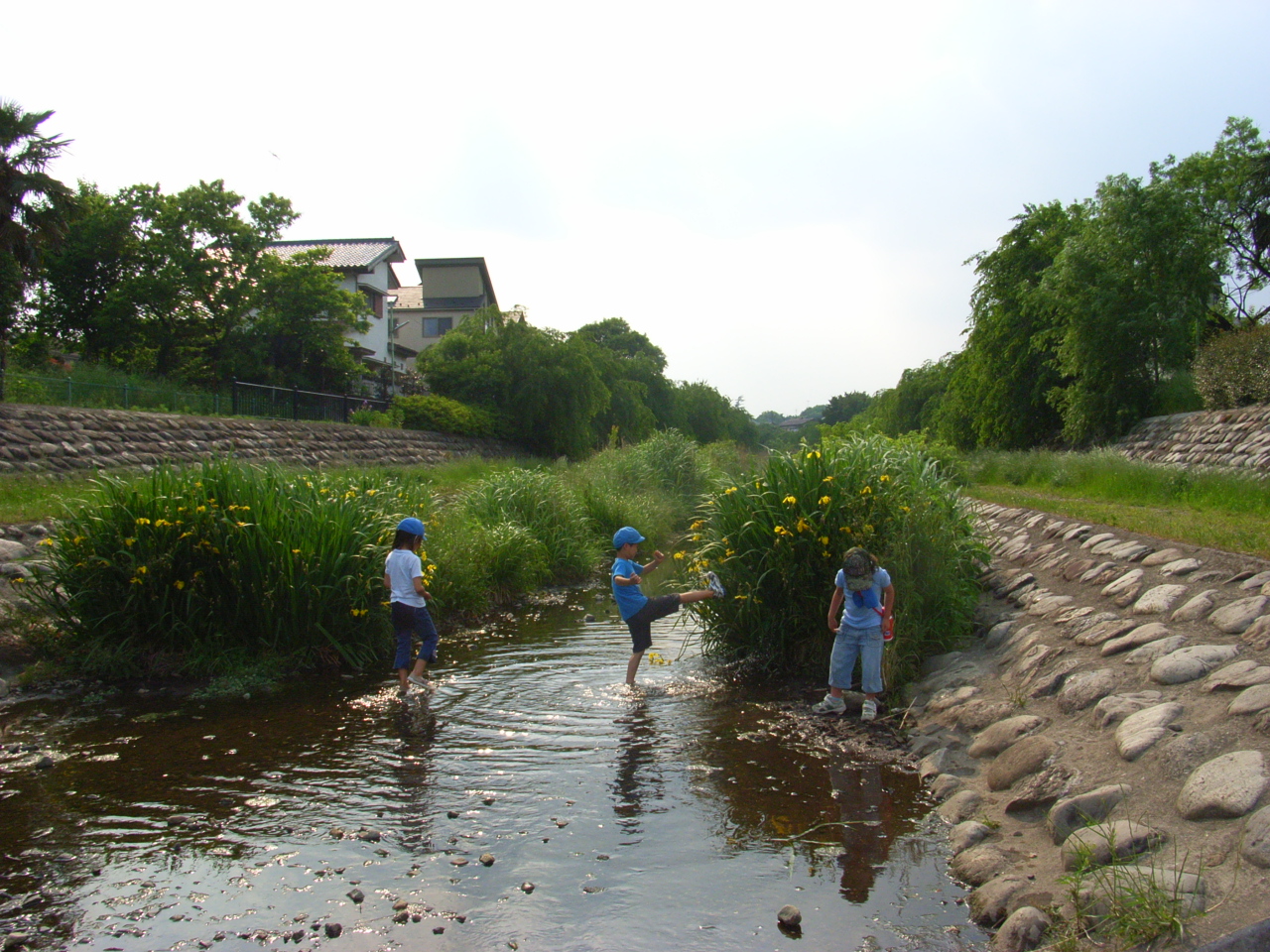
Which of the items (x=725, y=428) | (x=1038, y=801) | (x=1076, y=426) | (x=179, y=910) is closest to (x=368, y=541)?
(x=179, y=910)

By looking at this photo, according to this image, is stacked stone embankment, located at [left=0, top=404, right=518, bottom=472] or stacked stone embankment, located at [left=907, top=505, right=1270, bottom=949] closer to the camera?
stacked stone embankment, located at [left=907, top=505, right=1270, bottom=949]

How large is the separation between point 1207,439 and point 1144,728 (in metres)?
15.7

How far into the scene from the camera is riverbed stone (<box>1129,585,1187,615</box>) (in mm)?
7004

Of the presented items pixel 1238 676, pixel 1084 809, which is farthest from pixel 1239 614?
pixel 1084 809

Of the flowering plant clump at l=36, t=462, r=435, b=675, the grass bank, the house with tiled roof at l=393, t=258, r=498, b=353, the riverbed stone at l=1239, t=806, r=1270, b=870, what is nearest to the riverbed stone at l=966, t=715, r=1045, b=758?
the riverbed stone at l=1239, t=806, r=1270, b=870

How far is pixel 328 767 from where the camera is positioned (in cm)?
642

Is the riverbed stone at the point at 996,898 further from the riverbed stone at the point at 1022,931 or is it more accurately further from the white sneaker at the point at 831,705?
the white sneaker at the point at 831,705

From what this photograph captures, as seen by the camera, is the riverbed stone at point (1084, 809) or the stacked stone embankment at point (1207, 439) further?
the stacked stone embankment at point (1207, 439)

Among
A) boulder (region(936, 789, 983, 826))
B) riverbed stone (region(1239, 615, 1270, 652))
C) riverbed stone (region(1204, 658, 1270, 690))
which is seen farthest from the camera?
riverbed stone (region(1239, 615, 1270, 652))

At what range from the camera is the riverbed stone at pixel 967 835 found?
4.96m

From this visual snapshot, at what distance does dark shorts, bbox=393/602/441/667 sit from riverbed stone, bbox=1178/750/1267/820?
623 cm

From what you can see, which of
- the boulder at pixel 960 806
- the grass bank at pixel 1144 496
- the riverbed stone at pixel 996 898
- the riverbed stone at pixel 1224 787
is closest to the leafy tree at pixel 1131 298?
the grass bank at pixel 1144 496

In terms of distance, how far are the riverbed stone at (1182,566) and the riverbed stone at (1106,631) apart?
825 millimetres

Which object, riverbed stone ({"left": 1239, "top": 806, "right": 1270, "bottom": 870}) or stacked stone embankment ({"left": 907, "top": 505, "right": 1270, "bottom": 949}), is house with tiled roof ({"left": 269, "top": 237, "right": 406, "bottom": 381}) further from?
riverbed stone ({"left": 1239, "top": 806, "right": 1270, "bottom": 870})
